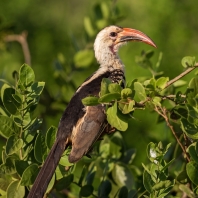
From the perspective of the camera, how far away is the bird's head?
531 centimetres

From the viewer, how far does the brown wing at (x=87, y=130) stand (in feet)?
13.0

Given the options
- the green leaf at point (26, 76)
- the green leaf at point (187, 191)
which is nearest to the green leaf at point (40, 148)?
the green leaf at point (26, 76)

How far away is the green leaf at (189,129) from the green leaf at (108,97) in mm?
348

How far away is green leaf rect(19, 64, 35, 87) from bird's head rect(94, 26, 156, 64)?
1.66 m

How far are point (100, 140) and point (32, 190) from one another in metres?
0.84

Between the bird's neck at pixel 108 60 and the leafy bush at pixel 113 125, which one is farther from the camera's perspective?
the bird's neck at pixel 108 60

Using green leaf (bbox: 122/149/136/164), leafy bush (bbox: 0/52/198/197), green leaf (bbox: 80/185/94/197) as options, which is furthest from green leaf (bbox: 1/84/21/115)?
green leaf (bbox: 122/149/136/164)

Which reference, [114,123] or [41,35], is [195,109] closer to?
[114,123]

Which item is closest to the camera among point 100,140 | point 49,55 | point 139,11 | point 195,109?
A: point 195,109

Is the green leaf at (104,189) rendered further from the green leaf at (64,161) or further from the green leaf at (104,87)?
the green leaf at (104,87)

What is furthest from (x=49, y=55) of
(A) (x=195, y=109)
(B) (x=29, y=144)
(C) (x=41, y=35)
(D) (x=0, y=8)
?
(A) (x=195, y=109)

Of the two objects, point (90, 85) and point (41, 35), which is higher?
point (90, 85)

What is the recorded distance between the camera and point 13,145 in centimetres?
368

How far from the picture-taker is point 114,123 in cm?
353
